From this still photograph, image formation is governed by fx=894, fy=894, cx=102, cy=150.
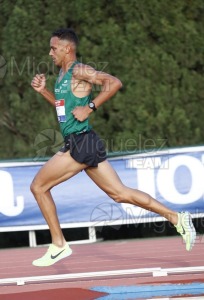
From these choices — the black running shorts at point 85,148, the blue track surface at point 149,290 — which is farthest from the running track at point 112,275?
the black running shorts at point 85,148

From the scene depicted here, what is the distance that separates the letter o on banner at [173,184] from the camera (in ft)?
36.8

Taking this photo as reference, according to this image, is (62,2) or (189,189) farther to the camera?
(62,2)

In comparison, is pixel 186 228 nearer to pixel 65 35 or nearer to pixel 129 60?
pixel 65 35

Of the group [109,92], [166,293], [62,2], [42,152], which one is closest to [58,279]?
[166,293]

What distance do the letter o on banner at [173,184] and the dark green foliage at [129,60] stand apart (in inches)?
30.6

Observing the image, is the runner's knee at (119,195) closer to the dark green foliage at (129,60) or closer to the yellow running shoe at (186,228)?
the yellow running shoe at (186,228)

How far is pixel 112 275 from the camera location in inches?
309

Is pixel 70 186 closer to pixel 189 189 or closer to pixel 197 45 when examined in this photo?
pixel 189 189

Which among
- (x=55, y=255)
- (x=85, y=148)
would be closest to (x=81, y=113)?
(x=85, y=148)

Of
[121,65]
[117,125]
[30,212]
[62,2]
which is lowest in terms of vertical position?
[30,212]

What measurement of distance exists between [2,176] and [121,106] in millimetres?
1892

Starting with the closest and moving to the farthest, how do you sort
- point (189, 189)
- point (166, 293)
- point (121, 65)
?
1. point (166, 293)
2. point (189, 189)
3. point (121, 65)

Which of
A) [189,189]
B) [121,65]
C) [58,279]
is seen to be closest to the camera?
[58,279]

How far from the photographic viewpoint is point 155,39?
1216 cm
